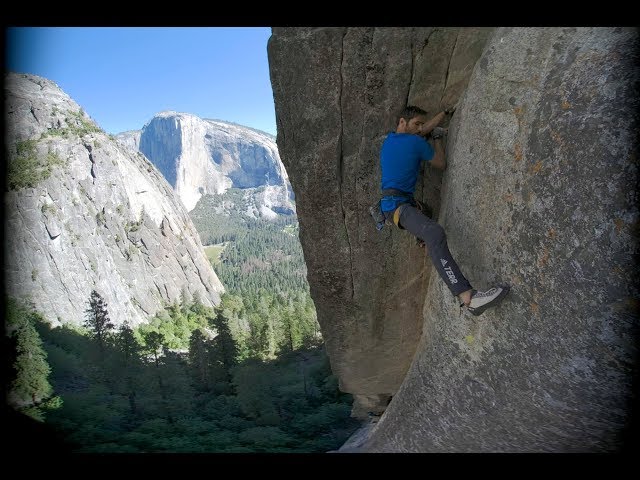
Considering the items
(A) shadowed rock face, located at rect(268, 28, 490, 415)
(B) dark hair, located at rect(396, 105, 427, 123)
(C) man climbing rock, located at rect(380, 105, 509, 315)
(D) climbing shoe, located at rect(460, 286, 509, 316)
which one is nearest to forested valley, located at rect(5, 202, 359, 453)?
(A) shadowed rock face, located at rect(268, 28, 490, 415)

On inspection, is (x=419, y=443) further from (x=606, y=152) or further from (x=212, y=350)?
(x=212, y=350)

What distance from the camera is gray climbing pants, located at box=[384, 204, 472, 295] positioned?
4.17 m

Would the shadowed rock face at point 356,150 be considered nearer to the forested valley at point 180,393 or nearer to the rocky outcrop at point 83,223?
the forested valley at point 180,393

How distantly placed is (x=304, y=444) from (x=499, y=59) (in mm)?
18943

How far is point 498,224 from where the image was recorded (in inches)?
158

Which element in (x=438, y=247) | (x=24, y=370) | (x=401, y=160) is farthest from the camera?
(x=24, y=370)

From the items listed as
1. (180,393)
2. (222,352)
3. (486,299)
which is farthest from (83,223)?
(486,299)

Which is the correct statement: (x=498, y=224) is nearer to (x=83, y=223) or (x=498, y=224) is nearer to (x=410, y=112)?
(x=410, y=112)

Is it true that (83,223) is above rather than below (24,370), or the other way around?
above

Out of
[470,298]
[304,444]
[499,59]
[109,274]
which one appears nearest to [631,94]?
[499,59]

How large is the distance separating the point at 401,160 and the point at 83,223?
63.1 metres

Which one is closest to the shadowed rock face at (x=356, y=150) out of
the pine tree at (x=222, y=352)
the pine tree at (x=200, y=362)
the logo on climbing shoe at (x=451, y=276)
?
the logo on climbing shoe at (x=451, y=276)

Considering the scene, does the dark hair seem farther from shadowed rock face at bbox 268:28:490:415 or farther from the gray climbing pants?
the gray climbing pants

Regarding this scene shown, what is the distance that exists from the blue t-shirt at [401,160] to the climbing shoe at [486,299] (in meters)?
1.47
